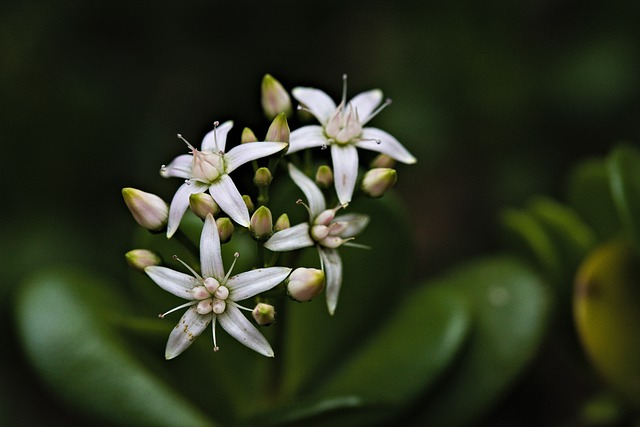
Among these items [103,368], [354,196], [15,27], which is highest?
[15,27]

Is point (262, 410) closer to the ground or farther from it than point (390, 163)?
closer to the ground

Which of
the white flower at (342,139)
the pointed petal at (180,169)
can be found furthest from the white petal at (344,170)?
the pointed petal at (180,169)

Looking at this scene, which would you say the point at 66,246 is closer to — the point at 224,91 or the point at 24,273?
the point at 24,273

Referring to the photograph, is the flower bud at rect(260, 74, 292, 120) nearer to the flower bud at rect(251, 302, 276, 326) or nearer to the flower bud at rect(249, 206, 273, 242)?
the flower bud at rect(249, 206, 273, 242)

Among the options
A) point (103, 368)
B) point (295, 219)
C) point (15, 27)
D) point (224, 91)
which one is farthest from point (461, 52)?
point (103, 368)

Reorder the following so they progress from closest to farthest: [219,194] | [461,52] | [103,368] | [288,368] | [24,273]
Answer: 1. [219,194]
2. [103,368]
3. [288,368]
4. [24,273]
5. [461,52]

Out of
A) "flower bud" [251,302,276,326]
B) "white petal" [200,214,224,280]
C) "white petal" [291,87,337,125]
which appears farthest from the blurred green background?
"flower bud" [251,302,276,326]
